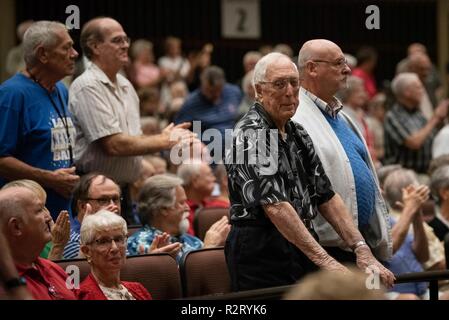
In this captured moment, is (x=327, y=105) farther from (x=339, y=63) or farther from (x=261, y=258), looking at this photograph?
(x=261, y=258)

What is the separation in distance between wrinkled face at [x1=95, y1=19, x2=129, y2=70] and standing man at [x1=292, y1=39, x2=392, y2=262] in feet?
3.40

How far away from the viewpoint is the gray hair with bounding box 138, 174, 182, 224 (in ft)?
16.6

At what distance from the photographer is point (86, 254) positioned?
4.17m

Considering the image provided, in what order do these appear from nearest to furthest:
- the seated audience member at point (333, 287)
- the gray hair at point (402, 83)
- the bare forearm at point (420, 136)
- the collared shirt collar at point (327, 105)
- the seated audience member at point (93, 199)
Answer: the seated audience member at point (333, 287)
the collared shirt collar at point (327, 105)
the seated audience member at point (93, 199)
the bare forearm at point (420, 136)
the gray hair at point (402, 83)

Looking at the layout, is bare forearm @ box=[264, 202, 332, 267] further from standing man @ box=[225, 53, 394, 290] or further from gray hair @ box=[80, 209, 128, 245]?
gray hair @ box=[80, 209, 128, 245]

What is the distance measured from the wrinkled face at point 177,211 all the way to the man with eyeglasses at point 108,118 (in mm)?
251

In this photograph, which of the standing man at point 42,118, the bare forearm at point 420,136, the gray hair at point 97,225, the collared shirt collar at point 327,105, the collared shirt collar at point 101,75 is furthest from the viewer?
the bare forearm at point 420,136

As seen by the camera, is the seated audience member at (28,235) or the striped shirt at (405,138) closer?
the seated audience member at (28,235)

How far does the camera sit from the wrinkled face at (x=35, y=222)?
3.75m

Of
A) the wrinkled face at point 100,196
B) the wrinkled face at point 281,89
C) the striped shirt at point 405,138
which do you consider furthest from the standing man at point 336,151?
the striped shirt at point 405,138

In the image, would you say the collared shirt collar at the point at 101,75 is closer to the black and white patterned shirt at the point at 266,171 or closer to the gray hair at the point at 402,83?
the black and white patterned shirt at the point at 266,171

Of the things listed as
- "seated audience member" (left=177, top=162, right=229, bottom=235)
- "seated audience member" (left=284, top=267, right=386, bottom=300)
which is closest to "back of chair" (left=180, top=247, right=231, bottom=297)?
"seated audience member" (left=177, top=162, right=229, bottom=235)
